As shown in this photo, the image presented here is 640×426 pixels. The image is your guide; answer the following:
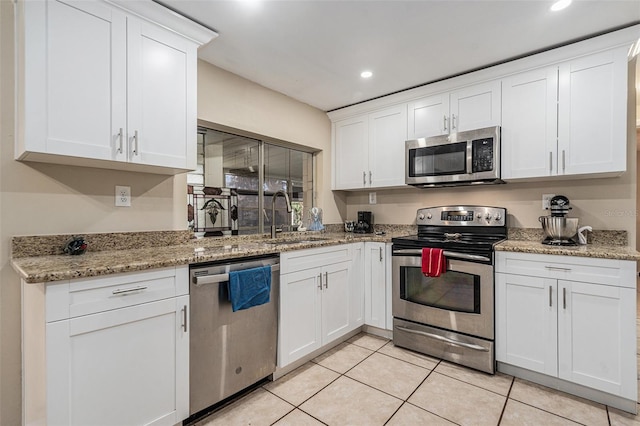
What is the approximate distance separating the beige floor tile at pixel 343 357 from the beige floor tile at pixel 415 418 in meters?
0.57

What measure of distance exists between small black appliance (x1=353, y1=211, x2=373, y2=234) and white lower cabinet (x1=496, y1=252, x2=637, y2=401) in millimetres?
1514

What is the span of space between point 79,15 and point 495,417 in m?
3.14

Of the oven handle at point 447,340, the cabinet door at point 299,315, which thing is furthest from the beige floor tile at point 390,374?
the cabinet door at point 299,315

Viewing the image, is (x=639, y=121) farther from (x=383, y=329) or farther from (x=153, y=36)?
(x=153, y=36)

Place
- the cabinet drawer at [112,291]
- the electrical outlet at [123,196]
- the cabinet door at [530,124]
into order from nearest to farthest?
the cabinet drawer at [112,291], the electrical outlet at [123,196], the cabinet door at [530,124]

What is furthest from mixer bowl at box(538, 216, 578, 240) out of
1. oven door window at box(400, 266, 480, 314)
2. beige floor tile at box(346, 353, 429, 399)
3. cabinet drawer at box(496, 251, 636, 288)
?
beige floor tile at box(346, 353, 429, 399)

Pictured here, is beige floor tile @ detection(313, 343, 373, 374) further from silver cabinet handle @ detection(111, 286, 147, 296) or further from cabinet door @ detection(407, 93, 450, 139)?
cabinet door @ detection(407, 93, 450, 139)

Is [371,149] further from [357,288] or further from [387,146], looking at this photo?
[357,288]

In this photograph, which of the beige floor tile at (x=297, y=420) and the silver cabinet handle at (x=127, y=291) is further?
the beige floor tile at (x=297, y=420)

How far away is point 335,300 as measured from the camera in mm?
2639

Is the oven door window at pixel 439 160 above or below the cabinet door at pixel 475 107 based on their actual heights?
below

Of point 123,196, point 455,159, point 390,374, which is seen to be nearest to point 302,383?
point 390,374

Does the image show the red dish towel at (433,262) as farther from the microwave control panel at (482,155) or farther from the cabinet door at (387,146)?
the cabinet door at (387,146)

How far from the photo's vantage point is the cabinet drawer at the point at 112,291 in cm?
125
